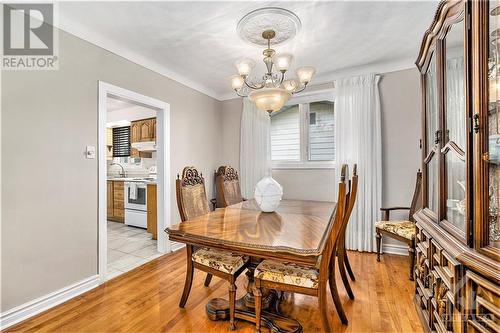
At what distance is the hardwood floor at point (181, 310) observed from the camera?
5.82 ft

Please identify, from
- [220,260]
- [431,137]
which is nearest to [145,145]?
[220,260]

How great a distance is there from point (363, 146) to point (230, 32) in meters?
2.27

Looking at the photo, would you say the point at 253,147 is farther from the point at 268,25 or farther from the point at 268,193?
the point at 268,25

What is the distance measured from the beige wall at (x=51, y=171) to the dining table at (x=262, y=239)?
1.18m

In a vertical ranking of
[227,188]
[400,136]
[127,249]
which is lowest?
[127,249]

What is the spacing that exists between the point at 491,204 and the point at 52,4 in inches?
126

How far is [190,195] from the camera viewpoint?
223 cm

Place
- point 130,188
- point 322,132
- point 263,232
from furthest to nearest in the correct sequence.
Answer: point 130,188 < point 322,132 < point 263,232

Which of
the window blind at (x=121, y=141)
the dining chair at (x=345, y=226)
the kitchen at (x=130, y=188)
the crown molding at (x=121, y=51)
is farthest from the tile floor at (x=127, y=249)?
the crown molding at (x=121, y=51)

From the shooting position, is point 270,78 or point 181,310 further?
point 270,78

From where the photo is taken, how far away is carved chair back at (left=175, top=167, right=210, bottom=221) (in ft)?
6.73

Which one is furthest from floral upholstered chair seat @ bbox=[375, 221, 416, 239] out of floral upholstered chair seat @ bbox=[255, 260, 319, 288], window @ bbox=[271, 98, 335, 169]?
floral upholstered chair seat @ bbox=[255, 260, 319, 288]

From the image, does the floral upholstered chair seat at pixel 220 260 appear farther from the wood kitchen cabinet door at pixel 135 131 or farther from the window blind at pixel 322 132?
the wood kitchen cabinet door at pixel 135 131

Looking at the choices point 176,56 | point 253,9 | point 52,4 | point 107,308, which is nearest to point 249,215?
point 107,308
